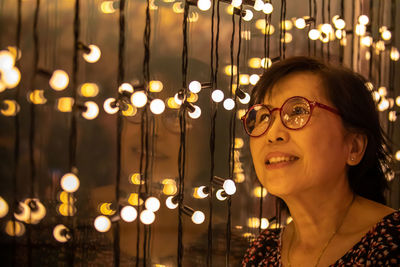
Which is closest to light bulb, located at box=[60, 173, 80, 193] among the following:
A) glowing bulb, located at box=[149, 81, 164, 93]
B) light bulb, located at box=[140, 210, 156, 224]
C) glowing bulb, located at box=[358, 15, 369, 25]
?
light bulb, located at box=[140, 210, 156, 224]

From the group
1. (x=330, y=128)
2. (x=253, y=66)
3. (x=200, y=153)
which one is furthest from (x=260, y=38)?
(x=330, y=128)

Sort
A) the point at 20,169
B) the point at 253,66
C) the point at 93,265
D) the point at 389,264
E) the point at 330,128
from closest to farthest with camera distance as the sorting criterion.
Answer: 1. the point at 389,264
2. the point at 330,128
3. the point at 20,169
4. the point at 93,265
5. the point at 253,66

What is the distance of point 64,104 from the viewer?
48.8 inches

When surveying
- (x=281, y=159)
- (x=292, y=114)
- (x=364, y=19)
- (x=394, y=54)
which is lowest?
(x=281, y=159)

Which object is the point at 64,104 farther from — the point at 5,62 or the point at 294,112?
the point at 294,112

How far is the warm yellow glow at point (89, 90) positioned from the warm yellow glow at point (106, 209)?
1.25ft

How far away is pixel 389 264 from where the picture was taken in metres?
0.70

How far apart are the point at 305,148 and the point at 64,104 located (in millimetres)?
798

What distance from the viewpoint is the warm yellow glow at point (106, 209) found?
1.22 m

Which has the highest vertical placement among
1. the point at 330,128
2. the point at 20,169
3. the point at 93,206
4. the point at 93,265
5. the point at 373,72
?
the point at 373,72

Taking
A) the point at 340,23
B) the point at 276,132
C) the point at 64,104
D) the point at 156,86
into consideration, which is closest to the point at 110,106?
the point at 64,104

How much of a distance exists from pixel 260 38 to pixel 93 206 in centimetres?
95

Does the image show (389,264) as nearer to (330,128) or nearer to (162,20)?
(330,128)

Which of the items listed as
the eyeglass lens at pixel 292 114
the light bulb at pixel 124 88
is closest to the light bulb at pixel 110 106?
the light bulb at pixel 124 88
